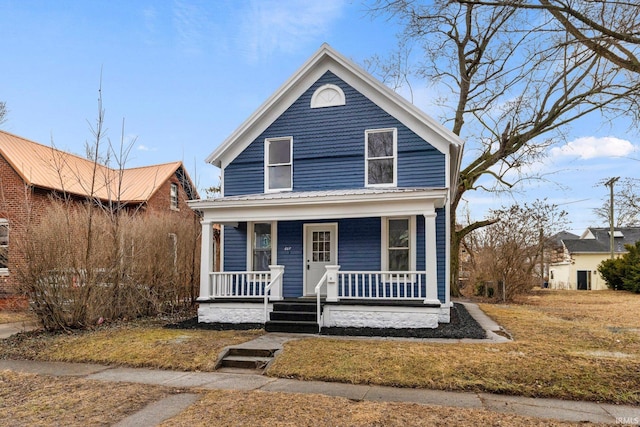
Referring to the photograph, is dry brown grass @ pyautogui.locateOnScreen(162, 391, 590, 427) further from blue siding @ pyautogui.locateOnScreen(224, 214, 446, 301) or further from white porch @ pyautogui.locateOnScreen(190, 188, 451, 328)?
blue siding @ pyautogui.locateOnScreen(224, 214, 446, 301)

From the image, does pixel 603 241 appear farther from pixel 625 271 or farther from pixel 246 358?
pixel 246 358

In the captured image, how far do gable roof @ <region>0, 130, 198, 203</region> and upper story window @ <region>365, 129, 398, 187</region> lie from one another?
7.73m

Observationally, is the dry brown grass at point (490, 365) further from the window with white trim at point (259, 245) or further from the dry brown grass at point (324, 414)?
the window with white trim at point (259, 245)

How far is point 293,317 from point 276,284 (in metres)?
1.42

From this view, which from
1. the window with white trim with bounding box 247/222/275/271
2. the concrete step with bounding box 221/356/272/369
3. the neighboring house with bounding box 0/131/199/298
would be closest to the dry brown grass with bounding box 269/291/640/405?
the concrete step with bounding box 221/356/272/369

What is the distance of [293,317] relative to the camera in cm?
1049

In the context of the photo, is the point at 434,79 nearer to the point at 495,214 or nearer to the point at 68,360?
the point at 495,214

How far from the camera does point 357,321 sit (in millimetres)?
10516

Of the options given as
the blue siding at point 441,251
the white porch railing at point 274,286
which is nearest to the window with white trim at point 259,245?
the white porch railing at point 274,286

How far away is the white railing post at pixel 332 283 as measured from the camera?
10.6 m

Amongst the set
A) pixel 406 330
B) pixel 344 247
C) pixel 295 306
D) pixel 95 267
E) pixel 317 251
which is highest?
pixel 344 247

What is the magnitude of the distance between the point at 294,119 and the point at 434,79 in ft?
40.3

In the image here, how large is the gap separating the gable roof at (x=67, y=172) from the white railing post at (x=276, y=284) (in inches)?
231

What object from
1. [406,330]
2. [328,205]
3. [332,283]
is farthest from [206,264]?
[406,330]
